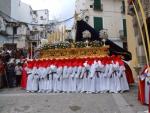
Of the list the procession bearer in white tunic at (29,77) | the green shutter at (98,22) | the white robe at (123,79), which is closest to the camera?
the white robe at (123,79)

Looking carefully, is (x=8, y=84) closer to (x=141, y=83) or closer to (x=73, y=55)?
(x=73, y=55)

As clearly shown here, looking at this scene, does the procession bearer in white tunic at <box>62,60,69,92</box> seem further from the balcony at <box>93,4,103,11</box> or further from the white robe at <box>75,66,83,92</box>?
the balcony at <box>93,4,103,11</box>

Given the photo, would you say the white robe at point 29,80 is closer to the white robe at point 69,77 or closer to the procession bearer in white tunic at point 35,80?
the procession bearer in white tunic at point 35,80

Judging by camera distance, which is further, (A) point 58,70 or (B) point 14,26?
(B) point 14,26

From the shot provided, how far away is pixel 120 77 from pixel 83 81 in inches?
74.4

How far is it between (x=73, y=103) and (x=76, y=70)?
12.1 ft

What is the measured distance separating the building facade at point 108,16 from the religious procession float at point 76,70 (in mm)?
23361

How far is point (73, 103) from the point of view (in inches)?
534

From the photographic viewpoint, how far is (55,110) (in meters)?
12.3

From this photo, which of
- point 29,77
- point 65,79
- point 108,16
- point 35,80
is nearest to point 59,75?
point 65,79

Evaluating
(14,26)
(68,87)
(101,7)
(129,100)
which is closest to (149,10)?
(129,100)

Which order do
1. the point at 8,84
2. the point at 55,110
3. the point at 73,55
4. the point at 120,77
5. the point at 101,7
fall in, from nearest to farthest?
the point at 55,110 < the point at 120,77 < the point at 73,55 < the point at 8,84 < the point at 101,7

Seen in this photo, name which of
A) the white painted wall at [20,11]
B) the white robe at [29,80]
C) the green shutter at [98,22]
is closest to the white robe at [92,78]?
the white robe at [29,80]

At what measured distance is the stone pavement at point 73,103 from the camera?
12.2m
